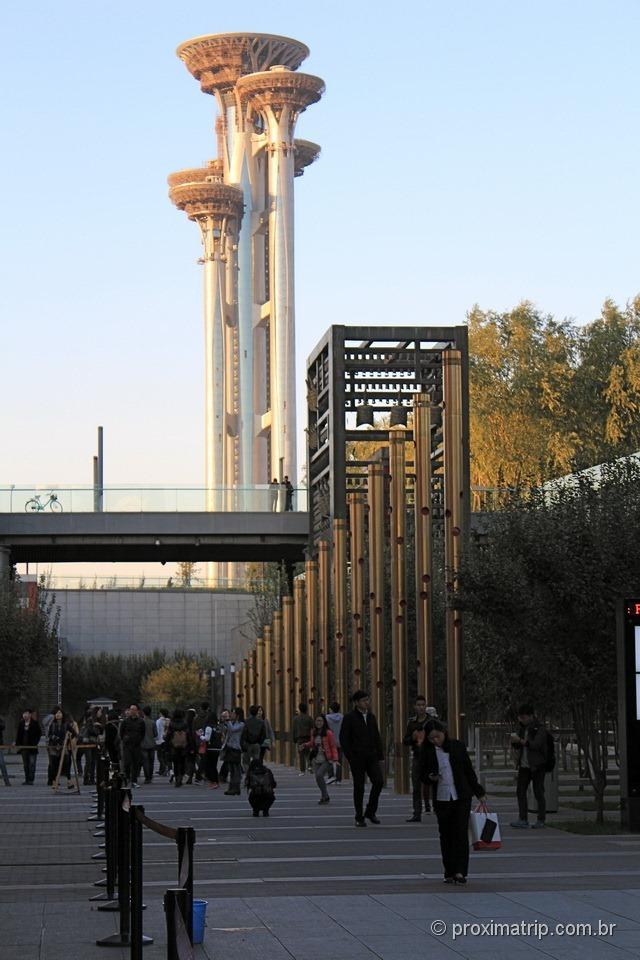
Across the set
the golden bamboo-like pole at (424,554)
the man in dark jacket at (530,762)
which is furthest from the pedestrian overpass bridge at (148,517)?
the man in dark jacket at (530,762)

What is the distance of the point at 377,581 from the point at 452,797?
21214mm

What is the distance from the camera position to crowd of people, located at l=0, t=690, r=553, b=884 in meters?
15.6

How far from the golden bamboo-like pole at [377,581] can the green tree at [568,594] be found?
31.2 ft

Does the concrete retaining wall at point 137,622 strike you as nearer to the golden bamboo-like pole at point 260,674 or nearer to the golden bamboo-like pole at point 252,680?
the golden bamboo-like pole at point 252,680

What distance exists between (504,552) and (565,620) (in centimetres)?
252

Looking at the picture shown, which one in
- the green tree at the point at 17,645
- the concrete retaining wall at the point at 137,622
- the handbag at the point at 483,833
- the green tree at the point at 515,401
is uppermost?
the green tree at the point at 515,401

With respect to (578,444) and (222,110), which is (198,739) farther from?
(222,110)

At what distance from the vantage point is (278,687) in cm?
5309

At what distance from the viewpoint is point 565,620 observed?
23.4m

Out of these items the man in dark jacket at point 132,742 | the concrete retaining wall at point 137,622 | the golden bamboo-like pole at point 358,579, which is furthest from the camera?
the concrete retaining wall at point 137,622

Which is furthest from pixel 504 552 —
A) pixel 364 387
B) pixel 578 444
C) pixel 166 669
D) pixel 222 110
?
pixel 222 110

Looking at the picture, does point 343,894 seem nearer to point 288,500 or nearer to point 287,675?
point 287,675

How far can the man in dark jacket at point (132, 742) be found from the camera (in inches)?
1428

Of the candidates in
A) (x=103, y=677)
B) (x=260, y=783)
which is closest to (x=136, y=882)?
(x=260, y=783)
